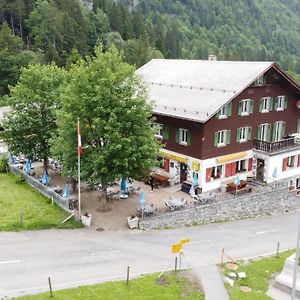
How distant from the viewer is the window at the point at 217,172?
37.8 metres

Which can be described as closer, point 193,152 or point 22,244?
point 22,244

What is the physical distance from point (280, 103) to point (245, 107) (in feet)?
17.0

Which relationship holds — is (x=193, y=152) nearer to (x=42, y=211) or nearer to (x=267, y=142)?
(x=267, y=142)

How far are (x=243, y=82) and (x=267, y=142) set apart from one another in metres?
6.06

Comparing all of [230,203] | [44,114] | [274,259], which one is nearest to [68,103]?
[44,114]

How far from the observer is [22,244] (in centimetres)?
2656

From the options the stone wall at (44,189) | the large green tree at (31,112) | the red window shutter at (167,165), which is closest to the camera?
the stone wall at (44,189)

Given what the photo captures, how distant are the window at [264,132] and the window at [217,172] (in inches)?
214

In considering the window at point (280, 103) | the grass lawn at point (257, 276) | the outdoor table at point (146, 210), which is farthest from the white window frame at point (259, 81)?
the grass lawn at point (257, 276)

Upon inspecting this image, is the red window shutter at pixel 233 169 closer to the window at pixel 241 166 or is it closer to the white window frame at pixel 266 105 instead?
the window at pixel 241 166

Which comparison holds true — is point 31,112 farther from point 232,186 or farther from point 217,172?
point 232,186

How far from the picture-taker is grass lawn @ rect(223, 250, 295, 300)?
Result: 869 inches

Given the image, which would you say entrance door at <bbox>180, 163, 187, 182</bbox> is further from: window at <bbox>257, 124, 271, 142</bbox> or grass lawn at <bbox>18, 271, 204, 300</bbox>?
grass lawn at <bbox>18, 271, 204, 300</bbox>

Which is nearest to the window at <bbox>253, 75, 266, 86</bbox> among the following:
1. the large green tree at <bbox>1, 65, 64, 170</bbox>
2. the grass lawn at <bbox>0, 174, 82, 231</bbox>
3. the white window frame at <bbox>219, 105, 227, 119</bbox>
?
the white window frame at <bbox>219, 105, 227, 119</bbox>
